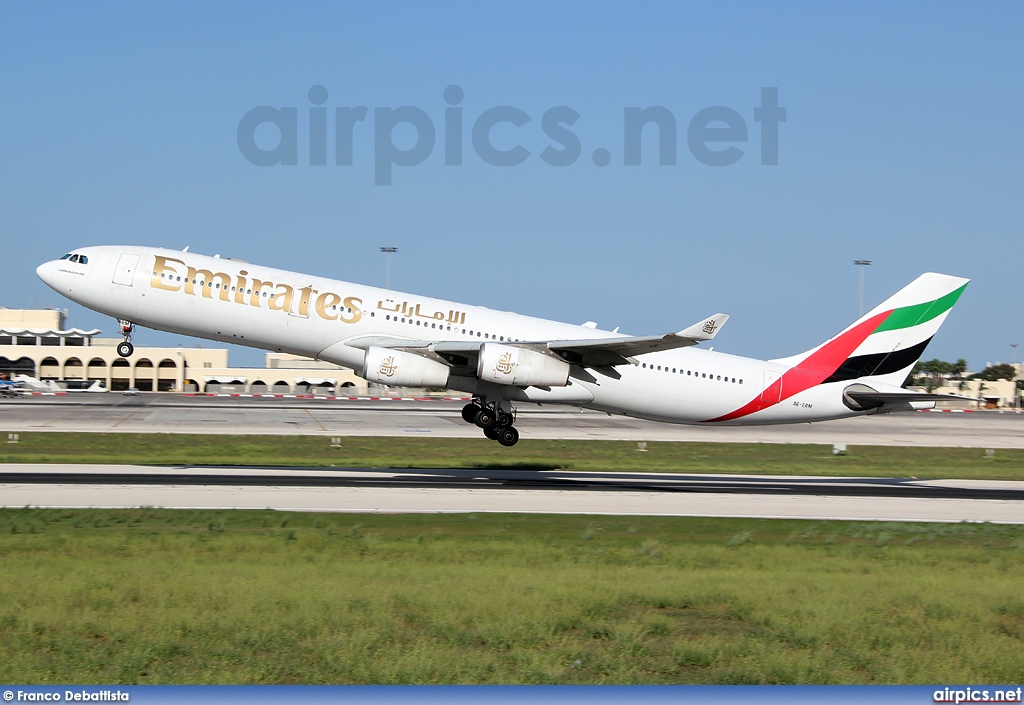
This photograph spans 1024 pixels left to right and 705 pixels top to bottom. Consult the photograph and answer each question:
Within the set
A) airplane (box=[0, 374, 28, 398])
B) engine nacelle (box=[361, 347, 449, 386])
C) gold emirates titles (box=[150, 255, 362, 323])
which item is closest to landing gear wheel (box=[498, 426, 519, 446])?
engine nacelle (box=[361, 347, 449, 386])

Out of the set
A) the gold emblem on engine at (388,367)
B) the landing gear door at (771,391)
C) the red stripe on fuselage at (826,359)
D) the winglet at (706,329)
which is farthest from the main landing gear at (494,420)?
the red stripe on fuselage at (826,359)

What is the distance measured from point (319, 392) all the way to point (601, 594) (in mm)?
111918

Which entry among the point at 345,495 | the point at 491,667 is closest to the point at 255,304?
the point at 345,495

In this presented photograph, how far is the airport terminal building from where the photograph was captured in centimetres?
13312

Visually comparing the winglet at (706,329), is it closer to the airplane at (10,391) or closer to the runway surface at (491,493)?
the runway surface at (491,493)

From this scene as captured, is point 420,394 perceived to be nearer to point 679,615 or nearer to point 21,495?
point 21,495

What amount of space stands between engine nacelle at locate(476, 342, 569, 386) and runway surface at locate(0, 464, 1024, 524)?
11.5 ft

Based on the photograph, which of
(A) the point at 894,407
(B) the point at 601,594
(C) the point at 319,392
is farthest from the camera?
(C) the point at 319,392

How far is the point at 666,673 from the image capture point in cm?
1247

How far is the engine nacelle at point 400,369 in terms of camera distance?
30578 mm

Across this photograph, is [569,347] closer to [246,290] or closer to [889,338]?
[246,290]

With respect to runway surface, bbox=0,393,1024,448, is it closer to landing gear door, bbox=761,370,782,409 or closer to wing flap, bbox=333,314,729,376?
landing gear door, bbox=761,370,782,409

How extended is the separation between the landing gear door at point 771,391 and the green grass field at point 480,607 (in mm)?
13703

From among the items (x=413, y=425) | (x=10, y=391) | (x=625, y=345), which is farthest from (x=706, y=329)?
(x=10, y=391)
